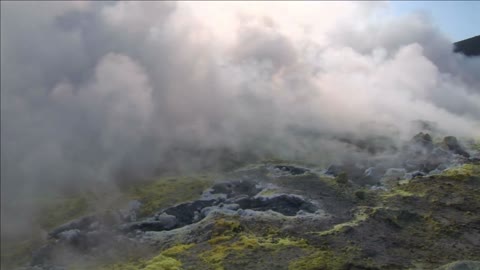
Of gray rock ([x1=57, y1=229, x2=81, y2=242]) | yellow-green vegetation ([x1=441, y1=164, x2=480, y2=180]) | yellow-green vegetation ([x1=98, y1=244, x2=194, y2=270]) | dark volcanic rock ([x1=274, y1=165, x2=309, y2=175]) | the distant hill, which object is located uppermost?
the distant hill

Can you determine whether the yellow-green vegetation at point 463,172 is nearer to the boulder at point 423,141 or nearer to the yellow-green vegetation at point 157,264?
the boulder at point 423,141

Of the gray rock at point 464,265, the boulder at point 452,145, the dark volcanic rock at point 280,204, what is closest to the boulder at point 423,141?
the boulder at point 452,145

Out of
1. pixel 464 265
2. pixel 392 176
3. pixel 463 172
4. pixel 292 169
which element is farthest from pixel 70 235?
pixel 463 172

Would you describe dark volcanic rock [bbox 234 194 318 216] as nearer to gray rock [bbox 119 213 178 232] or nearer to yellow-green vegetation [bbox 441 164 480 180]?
gray rock [bbox 119 213 178 232]

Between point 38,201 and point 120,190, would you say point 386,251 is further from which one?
point 38,201

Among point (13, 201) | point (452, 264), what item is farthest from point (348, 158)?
point (13, 201)

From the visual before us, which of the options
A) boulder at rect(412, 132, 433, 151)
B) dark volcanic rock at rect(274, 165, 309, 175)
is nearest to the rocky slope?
dark volcanic rock at rect(274, 165, 309, 175)

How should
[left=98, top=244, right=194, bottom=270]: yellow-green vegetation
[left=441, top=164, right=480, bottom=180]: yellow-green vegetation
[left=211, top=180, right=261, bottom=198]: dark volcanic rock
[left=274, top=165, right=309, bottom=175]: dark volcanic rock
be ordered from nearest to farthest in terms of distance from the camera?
1. [left=98, top=244, right=194, bottom=270]: yellow-green vegetation
2. [left=441, top=164, right=480, bottom=180]: yellow-green vegetation
3. [left=211, top=180, right=261, bottom=198]: dark volcanic rock
4. [left=274, top=165, right=309, bottom=175]: dark volcanic rock
